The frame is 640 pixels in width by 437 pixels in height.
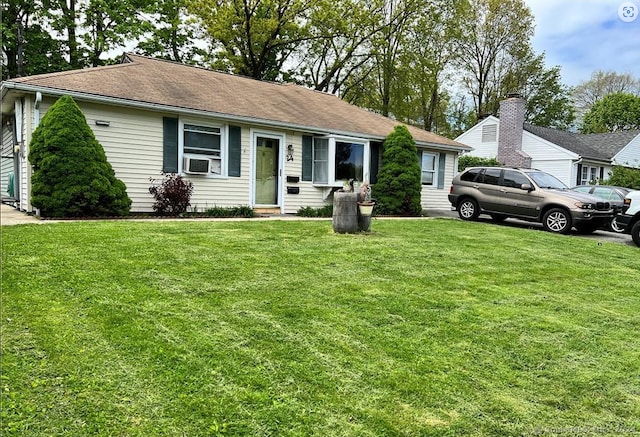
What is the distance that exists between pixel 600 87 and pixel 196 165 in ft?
140

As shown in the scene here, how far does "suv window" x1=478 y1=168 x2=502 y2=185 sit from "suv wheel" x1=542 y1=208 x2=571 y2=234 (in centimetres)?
159

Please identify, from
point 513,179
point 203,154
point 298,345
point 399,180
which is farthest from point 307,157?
point 298,345

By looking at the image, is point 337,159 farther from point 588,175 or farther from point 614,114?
point 614,114

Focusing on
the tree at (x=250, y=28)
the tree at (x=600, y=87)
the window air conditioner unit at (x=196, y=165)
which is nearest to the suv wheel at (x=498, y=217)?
the window air conditioner unit at (x=196, y=165)

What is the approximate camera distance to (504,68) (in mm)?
33750

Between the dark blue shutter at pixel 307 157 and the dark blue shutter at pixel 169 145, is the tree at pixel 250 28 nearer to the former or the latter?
the dark blue shutter at pixel 307 157

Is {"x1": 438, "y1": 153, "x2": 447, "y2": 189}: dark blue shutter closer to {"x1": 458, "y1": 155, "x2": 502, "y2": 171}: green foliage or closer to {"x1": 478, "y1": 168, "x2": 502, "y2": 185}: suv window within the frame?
{"x1": 478, "y1": 168, "x2": 502, "y2": 185}: suv window

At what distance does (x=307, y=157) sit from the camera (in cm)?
1241

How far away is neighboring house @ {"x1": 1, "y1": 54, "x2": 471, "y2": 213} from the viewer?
9.24 meters

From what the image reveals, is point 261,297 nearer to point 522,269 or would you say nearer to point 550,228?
point 522,269

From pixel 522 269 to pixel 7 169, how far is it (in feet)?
44.2

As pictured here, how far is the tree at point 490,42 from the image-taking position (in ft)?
103

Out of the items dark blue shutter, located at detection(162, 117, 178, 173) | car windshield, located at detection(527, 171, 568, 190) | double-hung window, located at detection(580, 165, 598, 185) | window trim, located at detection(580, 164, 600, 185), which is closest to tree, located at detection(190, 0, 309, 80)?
dark blue shutter, located at detection(162, 117, 178, 173)

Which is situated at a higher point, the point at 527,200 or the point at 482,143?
the point at 482,143
